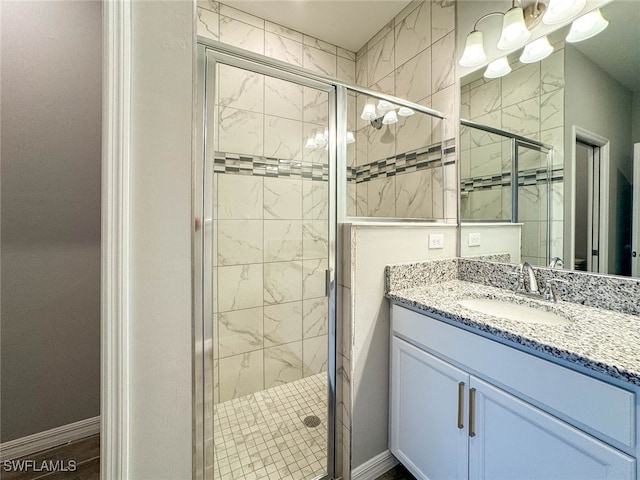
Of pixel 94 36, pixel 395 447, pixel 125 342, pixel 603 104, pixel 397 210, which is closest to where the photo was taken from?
pixel 125 342

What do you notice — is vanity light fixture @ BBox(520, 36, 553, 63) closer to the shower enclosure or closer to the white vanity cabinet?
the shower enclosure

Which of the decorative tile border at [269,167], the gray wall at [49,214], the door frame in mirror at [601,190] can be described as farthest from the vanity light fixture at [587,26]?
the gray wall at [49,214]

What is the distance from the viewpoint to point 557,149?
120cm

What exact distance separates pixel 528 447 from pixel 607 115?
1.28 metres

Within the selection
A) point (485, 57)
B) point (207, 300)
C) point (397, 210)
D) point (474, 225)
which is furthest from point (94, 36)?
point (474, 225)

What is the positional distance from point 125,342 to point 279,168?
146 centimetres

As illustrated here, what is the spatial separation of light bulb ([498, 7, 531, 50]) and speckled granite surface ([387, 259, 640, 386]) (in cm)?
112

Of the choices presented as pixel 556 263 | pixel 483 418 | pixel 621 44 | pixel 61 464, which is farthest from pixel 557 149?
pixel 61 464

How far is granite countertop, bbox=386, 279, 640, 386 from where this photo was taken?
638 millimetres

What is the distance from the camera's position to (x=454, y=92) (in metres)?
1.58

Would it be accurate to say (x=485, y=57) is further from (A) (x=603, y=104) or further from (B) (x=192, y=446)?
(B) (x=192, y=446)

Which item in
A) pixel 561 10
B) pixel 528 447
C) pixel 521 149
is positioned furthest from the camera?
pixel 521 149

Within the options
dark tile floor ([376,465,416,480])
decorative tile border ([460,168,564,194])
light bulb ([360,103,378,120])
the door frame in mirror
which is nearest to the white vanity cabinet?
dark tile floor ([376,465,416,480])

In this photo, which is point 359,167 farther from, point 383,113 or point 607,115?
point 607,115
